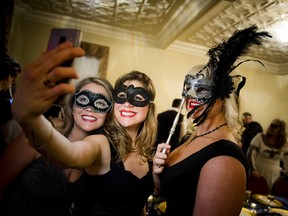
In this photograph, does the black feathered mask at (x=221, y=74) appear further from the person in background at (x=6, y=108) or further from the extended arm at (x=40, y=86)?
the person in background at (x=6, y=108)

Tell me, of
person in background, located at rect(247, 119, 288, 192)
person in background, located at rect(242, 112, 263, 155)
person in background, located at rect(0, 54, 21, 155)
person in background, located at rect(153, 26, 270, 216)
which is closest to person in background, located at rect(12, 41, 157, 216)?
person in background, located at rect(153, 26, 270, 216)

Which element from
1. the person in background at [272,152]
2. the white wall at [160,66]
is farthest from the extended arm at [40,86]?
the white wall at [160,66]

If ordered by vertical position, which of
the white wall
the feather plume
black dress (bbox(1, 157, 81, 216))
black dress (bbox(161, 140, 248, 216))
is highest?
the white wall

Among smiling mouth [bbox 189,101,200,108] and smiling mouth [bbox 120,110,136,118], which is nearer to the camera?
smiling mouth [bbox 189,101,200,108]

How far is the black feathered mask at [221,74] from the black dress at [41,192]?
92 cm

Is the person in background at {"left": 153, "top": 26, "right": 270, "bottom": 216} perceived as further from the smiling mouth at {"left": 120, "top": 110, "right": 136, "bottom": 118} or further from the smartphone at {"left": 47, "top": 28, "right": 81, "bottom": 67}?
the smartphone at {"left": 47, "top": 28, "right": 81, "bottom": 67}

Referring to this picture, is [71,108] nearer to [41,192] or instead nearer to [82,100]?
[82,100]

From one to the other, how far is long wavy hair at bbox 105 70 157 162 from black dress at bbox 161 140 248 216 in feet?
1.35

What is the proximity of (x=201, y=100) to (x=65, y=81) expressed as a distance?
0.95 m

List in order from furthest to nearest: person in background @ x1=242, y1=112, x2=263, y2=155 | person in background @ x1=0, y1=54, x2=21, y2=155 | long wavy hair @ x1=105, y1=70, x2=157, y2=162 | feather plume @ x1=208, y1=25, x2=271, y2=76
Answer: person in background @ x1=242, y1=112, x2=263, y2=155, person in background @ x1=0, y1=54, x2=21, y2=155, long wavy hair @ x1=105, y1=70, x2=157, y2=162, feather plume @ x1=208, y1=25, x2=271, y2=76

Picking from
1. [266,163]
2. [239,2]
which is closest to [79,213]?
[266,163]

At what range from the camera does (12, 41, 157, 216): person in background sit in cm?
62

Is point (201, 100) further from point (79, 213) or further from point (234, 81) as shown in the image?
point (79, 213)

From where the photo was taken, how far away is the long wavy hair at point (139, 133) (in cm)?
164
